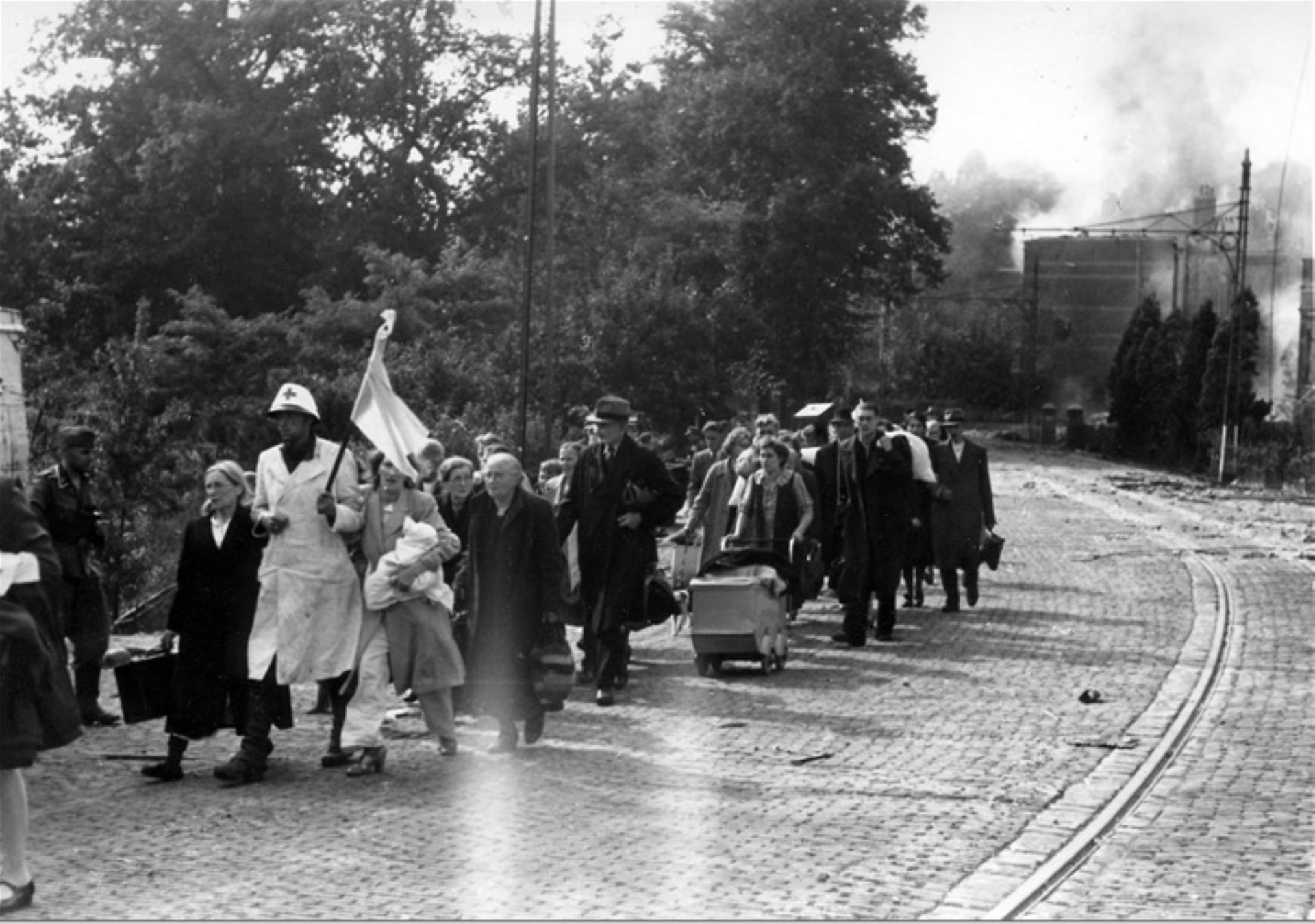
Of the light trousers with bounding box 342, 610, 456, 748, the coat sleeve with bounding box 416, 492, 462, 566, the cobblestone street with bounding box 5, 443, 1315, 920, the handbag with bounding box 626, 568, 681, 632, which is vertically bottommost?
the cobblestone street with bounding box 5, 443, 1315, 920

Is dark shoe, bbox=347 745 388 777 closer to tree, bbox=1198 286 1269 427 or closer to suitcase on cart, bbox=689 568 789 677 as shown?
suitcase on cart, bbox=689 568 789 677

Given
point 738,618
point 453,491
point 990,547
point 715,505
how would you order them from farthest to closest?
1. point 990,547
2. point 715,505
3. point 738,618
4. point 453,491

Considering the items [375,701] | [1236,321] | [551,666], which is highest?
[1236,321]

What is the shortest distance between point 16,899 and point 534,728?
445 cm

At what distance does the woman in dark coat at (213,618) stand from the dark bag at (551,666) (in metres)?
1.34

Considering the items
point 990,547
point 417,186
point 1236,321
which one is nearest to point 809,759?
point 990,547

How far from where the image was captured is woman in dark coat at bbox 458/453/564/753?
454 inches

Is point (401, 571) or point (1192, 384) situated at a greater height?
point (1192, 384)

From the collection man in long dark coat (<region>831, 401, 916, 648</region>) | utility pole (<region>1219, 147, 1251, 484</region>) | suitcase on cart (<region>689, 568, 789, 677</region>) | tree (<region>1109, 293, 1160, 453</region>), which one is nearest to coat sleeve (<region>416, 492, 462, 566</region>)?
suitcase on cart (<region>689, 568, 789, 677</region>)

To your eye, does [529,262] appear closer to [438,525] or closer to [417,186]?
[438,525]

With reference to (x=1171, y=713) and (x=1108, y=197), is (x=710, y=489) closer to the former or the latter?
(x=1171, y=713)

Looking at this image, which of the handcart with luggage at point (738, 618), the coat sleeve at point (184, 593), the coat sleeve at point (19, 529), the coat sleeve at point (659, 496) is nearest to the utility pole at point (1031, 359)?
the handcart with luggage at point (738, 618)

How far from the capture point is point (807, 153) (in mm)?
58344

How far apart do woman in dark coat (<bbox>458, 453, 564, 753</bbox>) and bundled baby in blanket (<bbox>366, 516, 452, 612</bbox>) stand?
1.43ft
